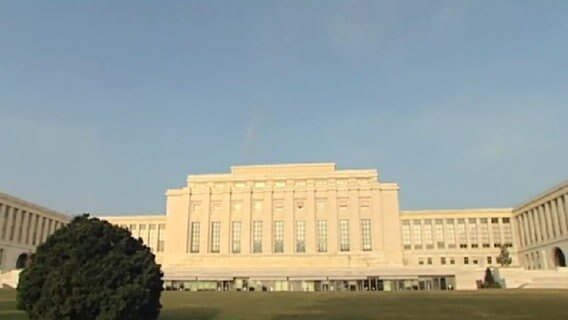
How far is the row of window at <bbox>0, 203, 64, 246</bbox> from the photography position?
8831 cm

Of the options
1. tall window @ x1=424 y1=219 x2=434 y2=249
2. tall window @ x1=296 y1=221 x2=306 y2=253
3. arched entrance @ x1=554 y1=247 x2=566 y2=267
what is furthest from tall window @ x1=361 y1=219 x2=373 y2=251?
arched entrance @ x1=554 y1=247 x2=566 y2=267

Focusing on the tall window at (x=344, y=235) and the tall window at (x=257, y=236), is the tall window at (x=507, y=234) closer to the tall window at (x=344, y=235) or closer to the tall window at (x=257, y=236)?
the tall window at (x=344, y=235)

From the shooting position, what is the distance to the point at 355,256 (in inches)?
3292

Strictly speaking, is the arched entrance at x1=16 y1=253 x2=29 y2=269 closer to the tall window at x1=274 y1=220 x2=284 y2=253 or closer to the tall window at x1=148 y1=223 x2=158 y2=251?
the tall window at x1=148 y1=223 x2=158 y2=251

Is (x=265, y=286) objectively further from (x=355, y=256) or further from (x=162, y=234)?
(x=162, y=234)

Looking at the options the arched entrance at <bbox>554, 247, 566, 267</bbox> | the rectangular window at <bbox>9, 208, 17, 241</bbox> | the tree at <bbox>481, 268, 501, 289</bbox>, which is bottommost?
the tree at <bbox>481, 268, 501, 289</bbox>

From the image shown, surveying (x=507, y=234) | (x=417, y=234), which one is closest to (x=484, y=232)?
(x=507, y=234)

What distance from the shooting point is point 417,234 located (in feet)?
335

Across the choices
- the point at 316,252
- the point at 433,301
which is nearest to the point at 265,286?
the point at 316,252

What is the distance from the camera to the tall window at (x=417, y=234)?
101500 mm

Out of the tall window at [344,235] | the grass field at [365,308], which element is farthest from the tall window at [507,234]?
the grass field at [365,308]

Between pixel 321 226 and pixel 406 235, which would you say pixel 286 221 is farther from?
pixel 406 235

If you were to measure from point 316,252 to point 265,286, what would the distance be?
19.4 m

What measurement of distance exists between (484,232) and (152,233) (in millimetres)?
67468
